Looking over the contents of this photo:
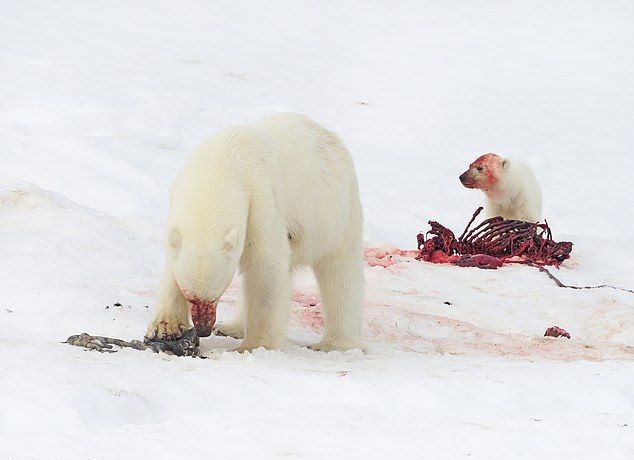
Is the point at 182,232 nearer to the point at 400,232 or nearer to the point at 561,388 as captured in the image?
the point at 561,388

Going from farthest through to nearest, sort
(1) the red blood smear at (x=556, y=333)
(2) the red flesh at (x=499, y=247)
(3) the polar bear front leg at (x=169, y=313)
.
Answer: (2) the red flesh at (x=499, y=247)
(1) the red blood smear at (x=556, y=333)
(3) the polar bear front leg at (x=169, y=313)

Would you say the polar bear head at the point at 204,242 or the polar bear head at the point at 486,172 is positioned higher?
the polar bear head at the point at 486,172

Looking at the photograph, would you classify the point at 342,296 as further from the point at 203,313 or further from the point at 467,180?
the point at 467,180

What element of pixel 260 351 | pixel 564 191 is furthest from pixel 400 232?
pixel 260 351

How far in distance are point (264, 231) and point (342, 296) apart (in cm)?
104

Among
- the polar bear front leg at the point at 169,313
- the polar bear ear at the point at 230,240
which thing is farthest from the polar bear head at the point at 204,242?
the polar bear front leg at the point at 169,313

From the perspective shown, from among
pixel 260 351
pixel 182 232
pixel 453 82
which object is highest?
pixel 453 82

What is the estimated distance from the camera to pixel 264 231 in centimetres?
517

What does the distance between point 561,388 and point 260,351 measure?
4.46 feet

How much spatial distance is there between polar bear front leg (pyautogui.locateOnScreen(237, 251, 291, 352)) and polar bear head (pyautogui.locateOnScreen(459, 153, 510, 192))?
6.38 m

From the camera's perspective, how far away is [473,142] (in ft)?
47.6

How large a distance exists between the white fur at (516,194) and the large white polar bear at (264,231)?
17.8ft

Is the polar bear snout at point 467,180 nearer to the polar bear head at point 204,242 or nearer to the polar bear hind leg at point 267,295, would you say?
the polar bear hind leg at point 267,295

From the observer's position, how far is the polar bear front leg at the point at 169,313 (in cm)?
514
